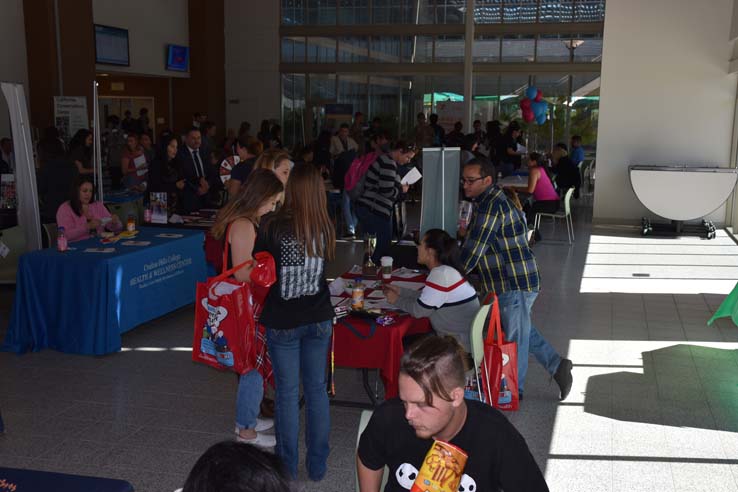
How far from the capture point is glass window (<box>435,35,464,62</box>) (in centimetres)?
1864


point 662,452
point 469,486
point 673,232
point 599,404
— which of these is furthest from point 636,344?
point 673,232

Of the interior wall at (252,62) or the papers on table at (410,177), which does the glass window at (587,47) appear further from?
the papers on table at (410,177)

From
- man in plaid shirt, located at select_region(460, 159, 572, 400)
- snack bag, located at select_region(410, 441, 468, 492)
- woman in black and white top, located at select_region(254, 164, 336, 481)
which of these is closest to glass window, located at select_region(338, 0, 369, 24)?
man in plaid shirt, located at select_region(460, 159, 572, 400)

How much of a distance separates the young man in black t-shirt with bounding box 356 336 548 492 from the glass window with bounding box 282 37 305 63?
712 inches

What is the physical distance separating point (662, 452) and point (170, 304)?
13.9 feet

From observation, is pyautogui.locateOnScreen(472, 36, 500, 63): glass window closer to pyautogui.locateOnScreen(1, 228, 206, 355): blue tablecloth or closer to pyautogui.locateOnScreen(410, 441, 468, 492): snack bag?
pyautogui.locateOnScreen(1, 228, 206, 355): blue tablecloth

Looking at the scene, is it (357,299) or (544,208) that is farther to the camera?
(544,208)

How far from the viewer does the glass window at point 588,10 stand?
17.8 m

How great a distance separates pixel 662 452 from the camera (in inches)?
167

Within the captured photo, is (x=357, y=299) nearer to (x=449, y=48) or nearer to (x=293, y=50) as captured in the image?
(x=449, y=48)

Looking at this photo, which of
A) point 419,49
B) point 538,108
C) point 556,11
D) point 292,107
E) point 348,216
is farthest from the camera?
point 292,107

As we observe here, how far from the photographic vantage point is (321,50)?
765 inches

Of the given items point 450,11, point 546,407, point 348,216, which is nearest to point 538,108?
point 450,11

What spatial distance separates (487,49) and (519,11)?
1.14m
